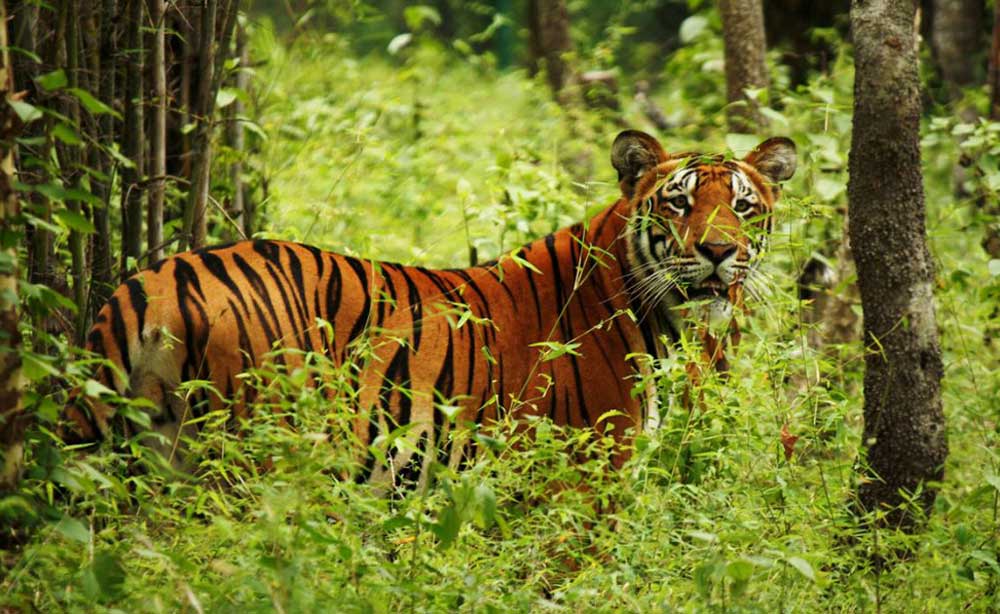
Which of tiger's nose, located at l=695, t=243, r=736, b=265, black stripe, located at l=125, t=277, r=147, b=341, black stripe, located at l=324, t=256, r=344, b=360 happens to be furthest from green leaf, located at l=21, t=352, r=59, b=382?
tiger's nose, located at l=695, t=243, r=736, b=265

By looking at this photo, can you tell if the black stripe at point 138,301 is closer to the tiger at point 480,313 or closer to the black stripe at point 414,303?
the tiger at point 480,313

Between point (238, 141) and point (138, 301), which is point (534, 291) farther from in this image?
point (238, 141)

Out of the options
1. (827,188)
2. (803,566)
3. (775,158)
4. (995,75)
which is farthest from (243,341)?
(995,75)

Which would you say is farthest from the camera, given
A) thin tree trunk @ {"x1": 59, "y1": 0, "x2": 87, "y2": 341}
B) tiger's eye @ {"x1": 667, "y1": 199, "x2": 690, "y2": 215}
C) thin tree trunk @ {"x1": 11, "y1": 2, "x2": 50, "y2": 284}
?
tiger's eye @ {"x1": 667, "y1": 199, "x2": 690, "y2": 215}

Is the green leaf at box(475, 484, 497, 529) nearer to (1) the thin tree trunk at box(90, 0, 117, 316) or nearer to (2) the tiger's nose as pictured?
(2) the tiger's nose

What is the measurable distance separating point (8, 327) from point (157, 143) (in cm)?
181

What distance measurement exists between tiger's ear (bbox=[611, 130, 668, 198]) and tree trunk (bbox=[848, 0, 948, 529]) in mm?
686

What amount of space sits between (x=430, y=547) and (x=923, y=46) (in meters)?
7.12

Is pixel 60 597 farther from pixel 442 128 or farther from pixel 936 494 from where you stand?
pixel 442 128

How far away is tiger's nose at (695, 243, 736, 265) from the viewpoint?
13.2ft

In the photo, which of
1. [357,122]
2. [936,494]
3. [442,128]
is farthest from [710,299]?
[442,128]

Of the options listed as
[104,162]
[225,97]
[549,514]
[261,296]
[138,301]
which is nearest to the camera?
[549,514]

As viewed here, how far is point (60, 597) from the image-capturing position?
105 inches

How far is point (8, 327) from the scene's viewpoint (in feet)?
8.79
